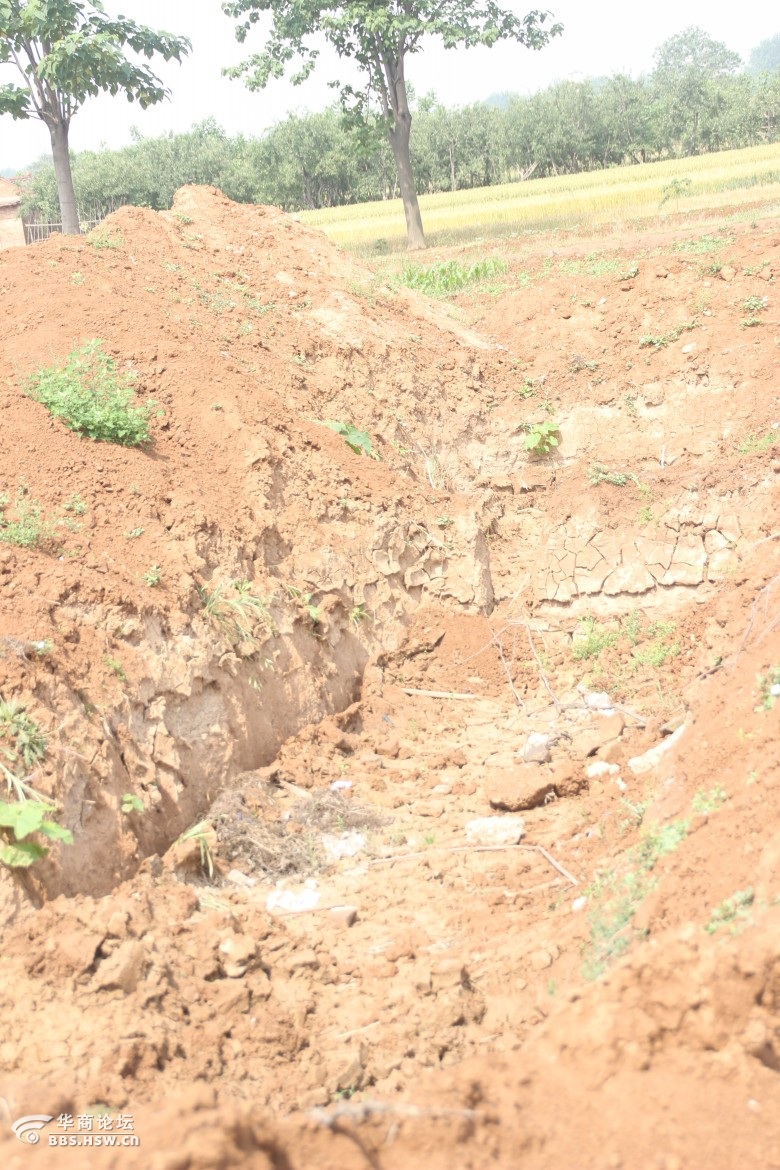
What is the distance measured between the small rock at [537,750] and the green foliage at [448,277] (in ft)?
28.1

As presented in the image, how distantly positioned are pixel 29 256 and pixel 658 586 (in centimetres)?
662

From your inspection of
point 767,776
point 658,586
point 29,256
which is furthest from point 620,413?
point 767,776

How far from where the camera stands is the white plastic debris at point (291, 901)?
522cm

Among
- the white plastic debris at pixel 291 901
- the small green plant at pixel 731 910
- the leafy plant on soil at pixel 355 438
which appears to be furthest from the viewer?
the leafy plant on soil at pixel 355 438

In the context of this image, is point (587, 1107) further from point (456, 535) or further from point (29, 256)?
point (29, 256)

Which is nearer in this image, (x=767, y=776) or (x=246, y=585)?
(x=767, y=776)

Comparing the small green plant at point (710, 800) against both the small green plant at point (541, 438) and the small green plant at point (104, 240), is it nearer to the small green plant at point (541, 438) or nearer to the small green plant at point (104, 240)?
the small green plant at point (541, 438)

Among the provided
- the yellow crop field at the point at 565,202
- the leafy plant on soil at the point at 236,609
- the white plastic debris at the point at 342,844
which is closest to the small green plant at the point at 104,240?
the leafy plant on soil at the point at 236,609

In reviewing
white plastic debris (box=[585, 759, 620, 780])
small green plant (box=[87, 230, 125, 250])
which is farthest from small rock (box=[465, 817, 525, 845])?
small green plant (box=[87, 230, 125, 250])

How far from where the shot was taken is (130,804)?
5309 mm

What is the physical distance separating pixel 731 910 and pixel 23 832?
2.83m

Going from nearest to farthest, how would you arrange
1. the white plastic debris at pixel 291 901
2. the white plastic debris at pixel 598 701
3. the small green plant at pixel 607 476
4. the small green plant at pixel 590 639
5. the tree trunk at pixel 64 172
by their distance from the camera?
the white plastic debris at pixel 291 901 < the white plastic debris at pixel 598 701 < the small green plant at pixel 590 639 < the small green plant at pixel 607 476 < the tree trunk at pixel 64 172

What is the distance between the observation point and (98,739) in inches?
206

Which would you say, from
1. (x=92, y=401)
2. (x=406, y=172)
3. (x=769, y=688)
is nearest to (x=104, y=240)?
(x=92, y=401)
